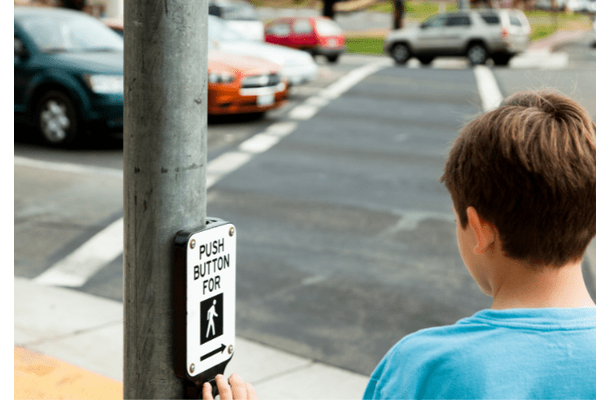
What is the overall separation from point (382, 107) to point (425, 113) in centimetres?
105

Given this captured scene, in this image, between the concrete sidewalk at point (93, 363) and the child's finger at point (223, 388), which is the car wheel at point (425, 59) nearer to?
the concrete sidewalk at point (93, 363)

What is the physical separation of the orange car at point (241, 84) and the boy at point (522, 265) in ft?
37.6

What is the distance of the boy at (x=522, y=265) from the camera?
1.21 meters

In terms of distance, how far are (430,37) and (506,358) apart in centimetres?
2593

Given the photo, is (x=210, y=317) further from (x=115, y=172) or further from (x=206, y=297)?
(x=115, y=172)

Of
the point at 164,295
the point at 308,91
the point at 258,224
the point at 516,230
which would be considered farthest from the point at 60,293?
the point at 308,91

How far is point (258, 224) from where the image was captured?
7.43 m

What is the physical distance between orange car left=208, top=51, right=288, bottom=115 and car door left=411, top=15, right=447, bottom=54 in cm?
1354

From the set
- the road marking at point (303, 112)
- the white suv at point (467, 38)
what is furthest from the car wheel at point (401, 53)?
the road marking at point (303, 112)

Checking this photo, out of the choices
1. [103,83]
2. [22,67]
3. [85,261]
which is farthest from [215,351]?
[22,67]

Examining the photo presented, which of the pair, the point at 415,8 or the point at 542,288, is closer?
the point at 542,288

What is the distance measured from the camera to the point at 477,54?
25391mm

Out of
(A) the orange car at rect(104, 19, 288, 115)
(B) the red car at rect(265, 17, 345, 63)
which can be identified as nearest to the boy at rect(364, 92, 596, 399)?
(A) the orange car at rect(104, 19, 288, 115)

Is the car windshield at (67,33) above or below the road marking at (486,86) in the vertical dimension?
above
